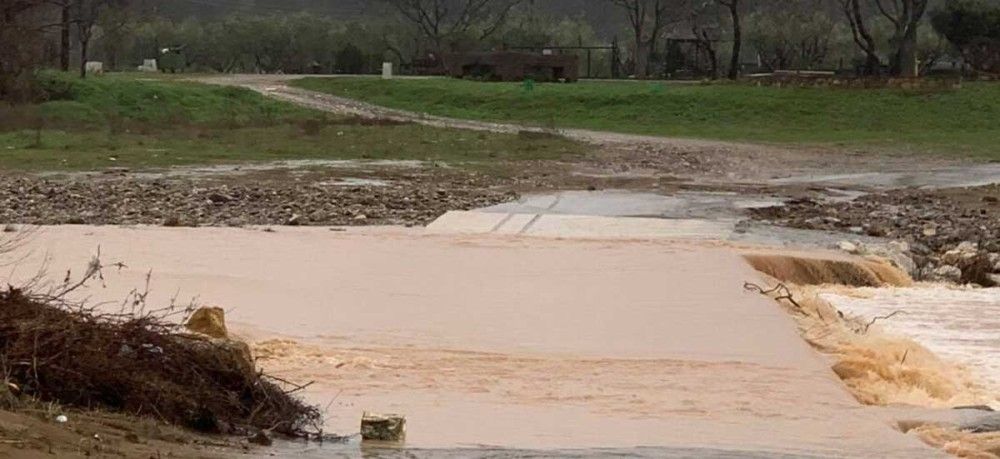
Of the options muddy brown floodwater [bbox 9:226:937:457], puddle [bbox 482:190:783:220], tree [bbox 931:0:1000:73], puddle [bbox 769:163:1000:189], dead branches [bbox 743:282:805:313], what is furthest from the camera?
tree [bbox 931:0:1000:73]

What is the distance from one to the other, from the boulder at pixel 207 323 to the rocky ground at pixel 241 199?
35.1ft

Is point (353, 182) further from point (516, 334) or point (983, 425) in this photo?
point (983, 425)

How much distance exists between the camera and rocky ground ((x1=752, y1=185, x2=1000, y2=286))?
22469 mm

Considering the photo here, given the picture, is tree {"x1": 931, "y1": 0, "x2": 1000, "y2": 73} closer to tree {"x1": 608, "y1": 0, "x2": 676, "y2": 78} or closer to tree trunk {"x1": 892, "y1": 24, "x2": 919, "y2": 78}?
tree trunk {"x1": 892, "y1": 24, "x2": 919, "y2": 78}

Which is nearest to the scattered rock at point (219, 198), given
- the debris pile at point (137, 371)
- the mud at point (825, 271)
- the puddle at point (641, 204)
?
the puddle at point (641, 204)

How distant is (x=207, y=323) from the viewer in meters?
13.3

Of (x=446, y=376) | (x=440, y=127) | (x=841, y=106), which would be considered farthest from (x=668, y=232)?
(x=841, y=106)

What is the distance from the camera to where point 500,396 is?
44.0 feet

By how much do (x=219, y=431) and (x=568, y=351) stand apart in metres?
5.59

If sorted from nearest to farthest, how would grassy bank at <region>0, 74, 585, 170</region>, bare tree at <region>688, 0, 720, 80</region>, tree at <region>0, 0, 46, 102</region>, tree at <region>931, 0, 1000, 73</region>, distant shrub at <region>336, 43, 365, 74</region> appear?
grassy bank at <region>0, 74, 585, 170</region> < tree at <region>0, 0, 46, 102</region> < tree at <region>931, 0, 1000, 73</region> < bare tree at <region>688, 0, 720, 80</region> < distant shrub at <region>336, 43, 365, 74</region>

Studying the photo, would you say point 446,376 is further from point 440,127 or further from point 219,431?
point 440,127

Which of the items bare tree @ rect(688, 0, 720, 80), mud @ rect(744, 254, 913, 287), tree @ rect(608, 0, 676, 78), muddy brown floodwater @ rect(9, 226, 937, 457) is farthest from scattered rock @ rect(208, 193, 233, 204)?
tree @ rect(608, 0, 676, 78)

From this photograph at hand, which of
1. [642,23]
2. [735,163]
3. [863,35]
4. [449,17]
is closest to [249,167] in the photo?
[735,163]

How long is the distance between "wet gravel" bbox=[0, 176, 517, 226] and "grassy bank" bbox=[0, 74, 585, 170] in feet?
11.3
